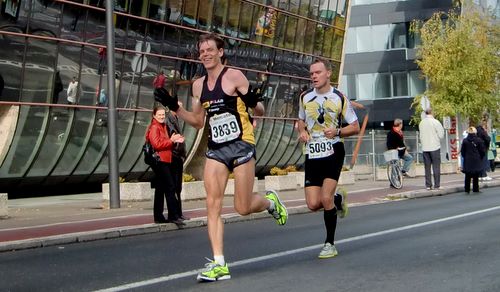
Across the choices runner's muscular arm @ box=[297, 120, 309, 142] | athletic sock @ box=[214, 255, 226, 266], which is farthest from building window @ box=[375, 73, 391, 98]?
athletic sock @ box=[214, 255, 226, 266]

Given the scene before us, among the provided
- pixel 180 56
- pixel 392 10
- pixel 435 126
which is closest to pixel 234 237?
pixel 435 126

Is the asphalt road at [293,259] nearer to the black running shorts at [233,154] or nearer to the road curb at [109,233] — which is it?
the road curb at [109,233]

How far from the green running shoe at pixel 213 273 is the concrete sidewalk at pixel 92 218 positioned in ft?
15.3

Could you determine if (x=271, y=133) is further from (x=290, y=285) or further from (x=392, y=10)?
(x=392, y=10)

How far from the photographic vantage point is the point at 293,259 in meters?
8.80

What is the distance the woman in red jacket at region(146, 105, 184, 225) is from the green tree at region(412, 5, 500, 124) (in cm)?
3222

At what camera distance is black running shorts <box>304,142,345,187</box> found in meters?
8.82

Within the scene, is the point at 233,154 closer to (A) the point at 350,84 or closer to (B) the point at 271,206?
(B) the point at 271,206

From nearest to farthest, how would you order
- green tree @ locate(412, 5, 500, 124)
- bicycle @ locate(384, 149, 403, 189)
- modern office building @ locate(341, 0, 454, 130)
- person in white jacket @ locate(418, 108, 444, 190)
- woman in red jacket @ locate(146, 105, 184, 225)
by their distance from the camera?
woman in red jacket @ locate(146, 105, 184, 225) < person in white jacket @ locate(418, 108, 444, 190) < bicycle @ locate(384, 149, 403, 189) < green tree @ locate(412, 5, 500, 124) < modern office building @ locate(341, 0, 454, 130)

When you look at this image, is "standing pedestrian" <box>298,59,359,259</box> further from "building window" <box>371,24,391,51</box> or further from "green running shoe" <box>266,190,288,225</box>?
"building window" <box>371,24,391,51</box>

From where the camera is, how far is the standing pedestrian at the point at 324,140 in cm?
881

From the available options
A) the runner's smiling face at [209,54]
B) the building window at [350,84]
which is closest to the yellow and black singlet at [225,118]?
the runner's smiling face at [209,54]

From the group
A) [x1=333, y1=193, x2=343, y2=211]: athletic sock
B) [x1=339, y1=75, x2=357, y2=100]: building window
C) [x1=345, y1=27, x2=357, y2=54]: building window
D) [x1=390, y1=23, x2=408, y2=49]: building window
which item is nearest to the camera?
[x1=333, y1=193, x2=343, y2=211]: athletic sock

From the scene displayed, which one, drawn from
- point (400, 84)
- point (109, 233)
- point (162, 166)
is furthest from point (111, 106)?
point (400, 84)
